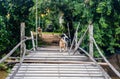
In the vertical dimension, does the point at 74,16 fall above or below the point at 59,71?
above

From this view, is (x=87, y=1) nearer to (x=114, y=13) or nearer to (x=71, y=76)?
(x=114, y=13)

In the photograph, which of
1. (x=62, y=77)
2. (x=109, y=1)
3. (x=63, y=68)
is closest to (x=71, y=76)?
(x=62, y=77)

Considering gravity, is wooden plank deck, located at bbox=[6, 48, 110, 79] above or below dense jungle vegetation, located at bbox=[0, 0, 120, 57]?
below

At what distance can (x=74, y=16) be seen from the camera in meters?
13.6

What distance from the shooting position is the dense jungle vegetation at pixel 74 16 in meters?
11.9

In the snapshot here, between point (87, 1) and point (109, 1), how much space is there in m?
0.95

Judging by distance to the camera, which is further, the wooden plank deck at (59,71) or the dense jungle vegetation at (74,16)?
the dense jungle vegetation at (74,16)

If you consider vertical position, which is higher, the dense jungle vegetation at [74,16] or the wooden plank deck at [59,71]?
the dense jungle vegetation at [74,16]

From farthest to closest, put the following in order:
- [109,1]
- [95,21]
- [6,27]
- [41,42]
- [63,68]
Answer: [41,42], [6,27], [95,21], [109,1], [63,68]

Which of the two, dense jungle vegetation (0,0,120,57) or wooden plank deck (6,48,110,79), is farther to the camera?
dense jungle vegetation (0,0,120,57)

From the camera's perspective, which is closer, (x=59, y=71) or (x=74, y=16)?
(x=59, y=71)

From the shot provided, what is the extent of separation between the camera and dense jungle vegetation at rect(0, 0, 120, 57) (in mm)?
11859

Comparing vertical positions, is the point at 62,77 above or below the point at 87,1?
below

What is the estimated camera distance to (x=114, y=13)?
12.2m
